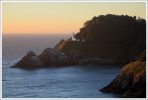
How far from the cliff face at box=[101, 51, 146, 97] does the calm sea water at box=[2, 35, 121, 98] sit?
12cm

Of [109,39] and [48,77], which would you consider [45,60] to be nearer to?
[48,77]

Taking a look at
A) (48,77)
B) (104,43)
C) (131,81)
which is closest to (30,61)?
(48,77)

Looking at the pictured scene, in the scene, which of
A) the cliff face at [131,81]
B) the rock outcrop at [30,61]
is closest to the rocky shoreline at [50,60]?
the rock outcrop at [30,61]

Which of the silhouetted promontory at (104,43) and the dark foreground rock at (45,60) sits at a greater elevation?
the silhouetted promontory at (104,43)

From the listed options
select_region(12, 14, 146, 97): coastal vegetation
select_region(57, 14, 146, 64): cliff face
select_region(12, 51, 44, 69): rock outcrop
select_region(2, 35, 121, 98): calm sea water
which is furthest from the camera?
select_region(12, 51, 44, 69): rock outcrop

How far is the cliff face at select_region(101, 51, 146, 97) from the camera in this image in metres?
9.21

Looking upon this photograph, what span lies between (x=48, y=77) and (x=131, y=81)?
1077mm

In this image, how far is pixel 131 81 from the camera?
31.1ft

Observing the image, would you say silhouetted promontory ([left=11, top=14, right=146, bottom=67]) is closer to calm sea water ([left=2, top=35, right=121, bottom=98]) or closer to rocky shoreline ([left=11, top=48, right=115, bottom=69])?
rocky shoreline ([left=11, top=48, right=115, bottom=69])

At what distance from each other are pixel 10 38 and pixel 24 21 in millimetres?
318

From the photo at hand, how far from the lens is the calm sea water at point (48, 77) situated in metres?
9.33

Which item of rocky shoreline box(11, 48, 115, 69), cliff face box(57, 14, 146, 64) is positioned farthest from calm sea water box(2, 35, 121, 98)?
cliff face box(57, 14, 146, 64)

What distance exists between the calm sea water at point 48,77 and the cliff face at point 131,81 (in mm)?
122

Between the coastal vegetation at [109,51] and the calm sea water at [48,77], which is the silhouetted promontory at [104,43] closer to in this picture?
the coastal vegetation at [109,51]
